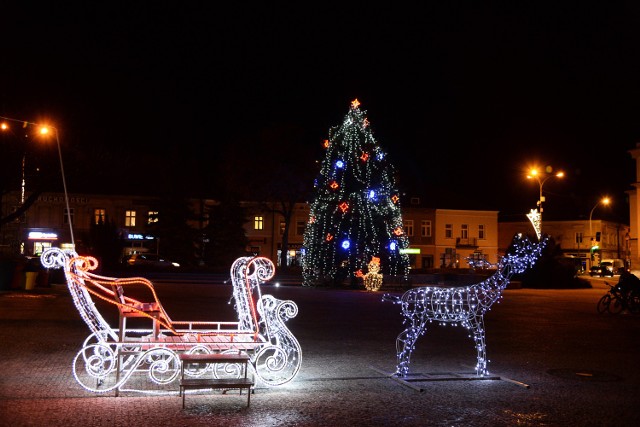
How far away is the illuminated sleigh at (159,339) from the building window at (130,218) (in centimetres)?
6012

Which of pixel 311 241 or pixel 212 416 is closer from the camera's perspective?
pixel 212 416

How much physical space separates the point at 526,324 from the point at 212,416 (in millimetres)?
13688

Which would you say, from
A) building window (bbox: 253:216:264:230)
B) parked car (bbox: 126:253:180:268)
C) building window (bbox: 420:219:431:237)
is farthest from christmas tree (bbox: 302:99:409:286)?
building window (bbox: 420:219:431:237)

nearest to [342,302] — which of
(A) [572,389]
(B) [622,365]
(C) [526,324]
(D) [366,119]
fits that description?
(C) [526,324]

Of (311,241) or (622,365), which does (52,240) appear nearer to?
(311,241)

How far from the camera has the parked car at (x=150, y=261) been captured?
5454 cm

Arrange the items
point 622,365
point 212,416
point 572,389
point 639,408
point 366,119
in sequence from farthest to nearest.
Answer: point 366,119 < point 622,365 < point 572,389 < point 639,408 < point 212,416

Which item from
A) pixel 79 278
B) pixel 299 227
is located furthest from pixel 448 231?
pixel 79 278

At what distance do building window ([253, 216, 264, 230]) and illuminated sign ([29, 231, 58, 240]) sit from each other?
19.2 meters

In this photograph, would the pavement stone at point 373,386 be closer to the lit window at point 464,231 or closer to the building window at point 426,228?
the building window at point 426,228

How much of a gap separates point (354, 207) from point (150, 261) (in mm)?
25414

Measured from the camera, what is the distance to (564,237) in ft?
284

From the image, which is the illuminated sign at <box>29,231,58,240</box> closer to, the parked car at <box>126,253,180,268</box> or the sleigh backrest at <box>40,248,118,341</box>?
the parked car at <box>126,253,180,268</box>

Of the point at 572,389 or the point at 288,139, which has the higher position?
the point at 288,139
